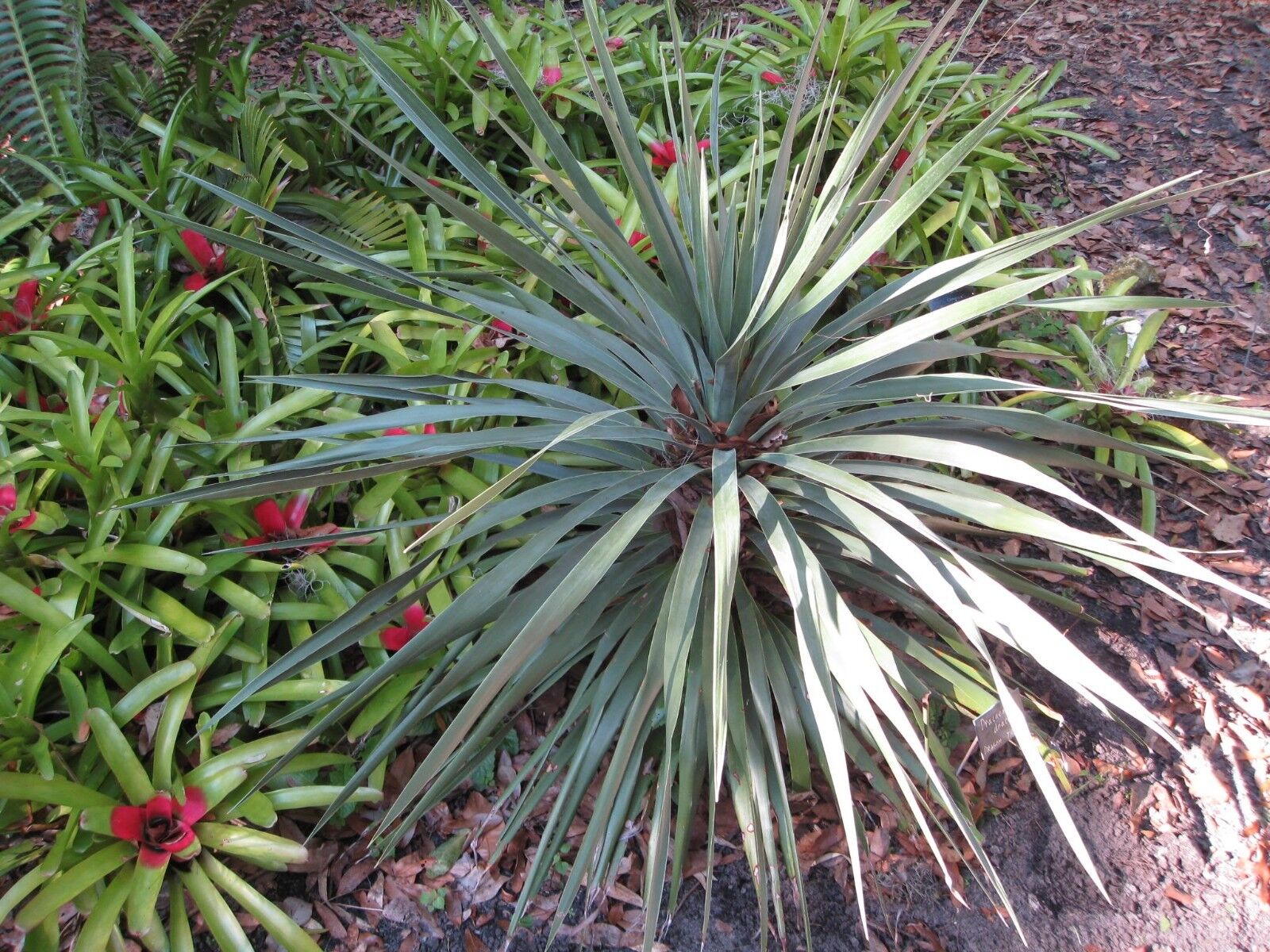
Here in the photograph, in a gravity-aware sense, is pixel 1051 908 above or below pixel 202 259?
below

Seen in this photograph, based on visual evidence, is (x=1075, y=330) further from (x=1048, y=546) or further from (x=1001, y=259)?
(x=1001, y=259)

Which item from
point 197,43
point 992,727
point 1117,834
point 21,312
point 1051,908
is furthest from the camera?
point 197,43

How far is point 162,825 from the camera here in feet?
5.11

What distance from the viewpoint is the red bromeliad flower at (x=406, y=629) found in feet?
5.74

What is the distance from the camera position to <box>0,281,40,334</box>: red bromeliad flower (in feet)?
6.89

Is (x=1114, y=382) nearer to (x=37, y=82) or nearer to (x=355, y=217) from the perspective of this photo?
(x=355, y=217)

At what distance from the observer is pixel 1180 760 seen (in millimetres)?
1861

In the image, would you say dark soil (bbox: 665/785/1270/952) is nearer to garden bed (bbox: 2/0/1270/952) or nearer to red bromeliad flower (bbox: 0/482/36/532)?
garden bed (bbox: 2/0/1270/952)

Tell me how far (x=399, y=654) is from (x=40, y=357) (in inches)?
62.1

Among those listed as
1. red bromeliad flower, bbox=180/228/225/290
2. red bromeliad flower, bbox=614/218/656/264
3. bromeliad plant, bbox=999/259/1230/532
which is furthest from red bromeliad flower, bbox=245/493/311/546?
bromeliad plant, bbox=999/259/1230/532

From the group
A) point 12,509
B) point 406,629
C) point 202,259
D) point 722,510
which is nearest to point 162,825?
point 406,629

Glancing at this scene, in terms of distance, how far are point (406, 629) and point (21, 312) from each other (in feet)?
4.59

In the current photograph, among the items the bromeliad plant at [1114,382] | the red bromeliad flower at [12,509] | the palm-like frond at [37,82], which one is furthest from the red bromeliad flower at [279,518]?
the bromeliad plant at [1114,382]

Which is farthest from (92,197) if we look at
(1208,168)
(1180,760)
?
(1208,168)
